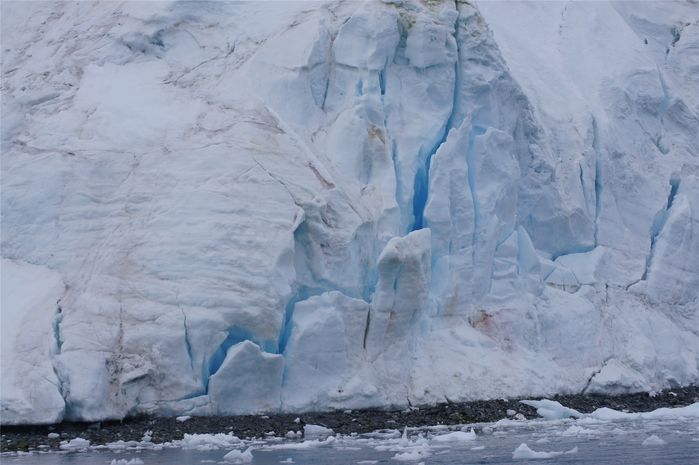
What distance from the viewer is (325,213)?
1447cm

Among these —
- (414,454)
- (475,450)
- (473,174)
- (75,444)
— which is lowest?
(75,444)

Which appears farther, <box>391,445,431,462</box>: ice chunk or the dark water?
<box>391,445,431,462</box>: ice chunk

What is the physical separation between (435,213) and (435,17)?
302 centimetres

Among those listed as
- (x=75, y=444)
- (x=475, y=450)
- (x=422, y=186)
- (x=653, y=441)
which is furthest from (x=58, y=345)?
(x=653, y=441)

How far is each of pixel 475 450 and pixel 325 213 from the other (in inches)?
169

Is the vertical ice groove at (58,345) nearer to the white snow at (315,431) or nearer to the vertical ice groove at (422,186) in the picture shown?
the white snow at (315,431)

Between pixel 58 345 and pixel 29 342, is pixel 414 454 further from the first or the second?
pixel 29 342

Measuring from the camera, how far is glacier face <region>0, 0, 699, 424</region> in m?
13.1

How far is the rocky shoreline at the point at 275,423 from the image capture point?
12.0 meters

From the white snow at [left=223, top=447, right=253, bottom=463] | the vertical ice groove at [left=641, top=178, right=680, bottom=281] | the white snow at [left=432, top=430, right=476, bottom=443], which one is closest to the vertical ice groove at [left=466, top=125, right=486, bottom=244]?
the vertical ice groove at [left=641, top=178, right=680, bottom=281]

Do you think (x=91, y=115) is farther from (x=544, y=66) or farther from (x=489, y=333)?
(x=544, y=66)

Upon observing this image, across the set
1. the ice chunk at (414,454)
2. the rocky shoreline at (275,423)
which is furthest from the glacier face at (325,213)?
the ice chunk at (414,454)

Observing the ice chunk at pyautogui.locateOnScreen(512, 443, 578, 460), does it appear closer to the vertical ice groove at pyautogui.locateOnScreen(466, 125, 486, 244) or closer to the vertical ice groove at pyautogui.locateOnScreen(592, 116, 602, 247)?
the vertical ice groove at pyautogui.locateOnScreen(466, 125, 486, 244)

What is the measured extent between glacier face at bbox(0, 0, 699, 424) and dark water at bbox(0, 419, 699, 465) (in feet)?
5.02
